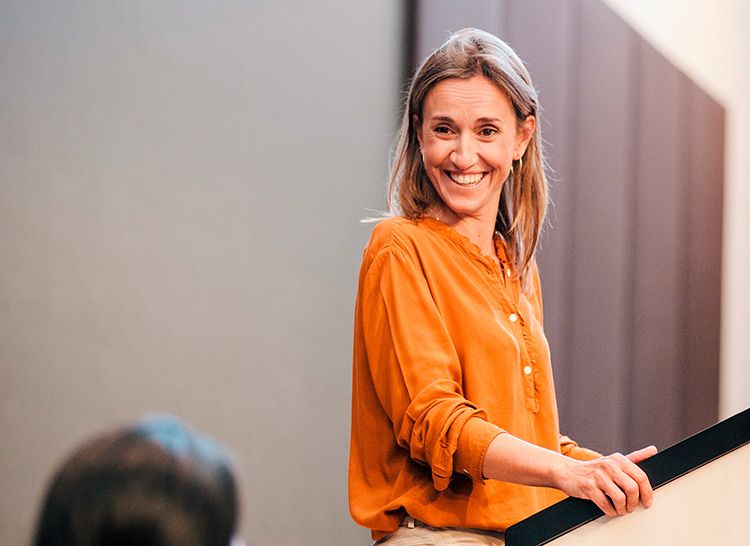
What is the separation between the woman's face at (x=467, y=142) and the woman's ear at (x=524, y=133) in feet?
0.12

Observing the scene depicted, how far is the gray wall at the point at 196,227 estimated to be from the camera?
9.55ft

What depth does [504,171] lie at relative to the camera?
5.47ft

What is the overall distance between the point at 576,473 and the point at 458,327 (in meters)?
0.35

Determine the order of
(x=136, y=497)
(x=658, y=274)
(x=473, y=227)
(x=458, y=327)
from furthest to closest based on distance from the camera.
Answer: (x=658, y=274) < (x=473, y=227) < (x=458, y=327) < (x=136, y=497)

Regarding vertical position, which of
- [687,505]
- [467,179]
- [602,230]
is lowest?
[687,505]

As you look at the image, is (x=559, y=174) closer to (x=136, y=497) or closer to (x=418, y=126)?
(x=418, y=126)

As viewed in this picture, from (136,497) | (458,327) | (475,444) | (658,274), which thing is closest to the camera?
(136,497)

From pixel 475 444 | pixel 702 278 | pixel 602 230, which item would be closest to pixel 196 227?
pixel 602 230

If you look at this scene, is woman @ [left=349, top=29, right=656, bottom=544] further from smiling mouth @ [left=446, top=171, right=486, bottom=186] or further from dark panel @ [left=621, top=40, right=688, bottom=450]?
dark panel @ [left=621, top=40, right=688, bottom=450]

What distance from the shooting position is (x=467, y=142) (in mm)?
1622

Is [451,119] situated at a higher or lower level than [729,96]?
lower

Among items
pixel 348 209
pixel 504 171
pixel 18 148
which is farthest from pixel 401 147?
pixel 348 209

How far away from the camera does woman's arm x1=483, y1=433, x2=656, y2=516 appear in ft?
3.87

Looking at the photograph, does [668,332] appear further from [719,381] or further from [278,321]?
[278,321]
